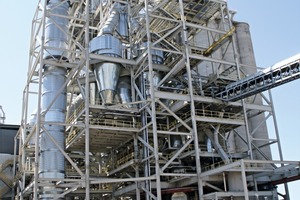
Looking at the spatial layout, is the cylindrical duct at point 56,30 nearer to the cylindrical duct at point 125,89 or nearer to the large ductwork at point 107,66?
the large ductwork at point 107,66

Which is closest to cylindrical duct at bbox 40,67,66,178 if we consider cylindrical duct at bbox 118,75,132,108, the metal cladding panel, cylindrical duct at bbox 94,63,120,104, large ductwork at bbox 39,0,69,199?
large ductwork at bbox 39,0,69,199

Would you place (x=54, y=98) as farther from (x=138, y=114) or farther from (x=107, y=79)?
(x=138, y=114)

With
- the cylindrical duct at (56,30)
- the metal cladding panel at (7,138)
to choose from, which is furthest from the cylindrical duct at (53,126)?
the metal cladding panel at (7,138)

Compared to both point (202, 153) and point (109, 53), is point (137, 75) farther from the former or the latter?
point (202, 153)

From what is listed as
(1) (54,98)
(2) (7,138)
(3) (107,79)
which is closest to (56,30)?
(3) (107,79)

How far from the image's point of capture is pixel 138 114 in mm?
21797

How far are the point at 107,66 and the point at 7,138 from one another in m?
15.9

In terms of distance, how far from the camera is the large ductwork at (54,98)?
18672 mm

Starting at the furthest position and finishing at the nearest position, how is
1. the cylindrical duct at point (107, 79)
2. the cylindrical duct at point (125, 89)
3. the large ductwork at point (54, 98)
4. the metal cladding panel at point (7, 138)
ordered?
the metal cladding panel at point (7, 138)
the cylindrical duct at point (125, 89)
the cylindrical duct at point (107, 79)
the large ductwork at point (54, 98)

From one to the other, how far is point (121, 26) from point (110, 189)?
36.2 ft

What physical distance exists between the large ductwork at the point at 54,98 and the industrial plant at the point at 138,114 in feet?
0.18

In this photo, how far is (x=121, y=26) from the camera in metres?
24.4

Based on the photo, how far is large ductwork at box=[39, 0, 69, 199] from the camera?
735 inches

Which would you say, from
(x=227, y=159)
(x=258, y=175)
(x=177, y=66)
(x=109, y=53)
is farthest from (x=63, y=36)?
(x=258, y=175)
